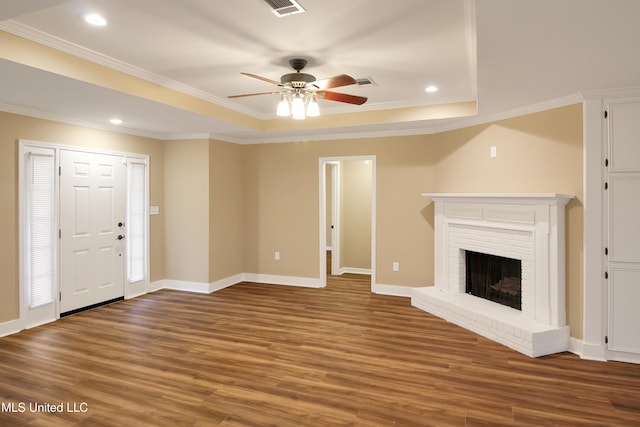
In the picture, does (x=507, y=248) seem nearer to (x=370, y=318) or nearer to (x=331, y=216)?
(x=370, y=318)

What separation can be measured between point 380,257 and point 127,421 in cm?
408

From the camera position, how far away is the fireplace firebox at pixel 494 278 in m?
4.54

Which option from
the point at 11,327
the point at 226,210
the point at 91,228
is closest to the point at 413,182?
the point at 226,210

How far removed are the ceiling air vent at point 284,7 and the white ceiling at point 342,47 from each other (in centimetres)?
5

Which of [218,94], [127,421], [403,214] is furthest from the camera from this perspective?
[403,214]

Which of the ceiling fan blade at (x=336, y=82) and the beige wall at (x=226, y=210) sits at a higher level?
the ceiling fan blade at (x=336, y=82)

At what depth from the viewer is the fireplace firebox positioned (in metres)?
4.54

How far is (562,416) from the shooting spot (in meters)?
2.69

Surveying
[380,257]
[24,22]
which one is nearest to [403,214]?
[380,257]

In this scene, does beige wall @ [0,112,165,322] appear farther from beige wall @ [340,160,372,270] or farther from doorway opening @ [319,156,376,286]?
beige wall @ [340,160,372,270]

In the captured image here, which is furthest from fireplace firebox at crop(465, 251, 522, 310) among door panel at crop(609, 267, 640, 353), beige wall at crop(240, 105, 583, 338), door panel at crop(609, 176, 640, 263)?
door panel at crop(609, 176, 640, 263)

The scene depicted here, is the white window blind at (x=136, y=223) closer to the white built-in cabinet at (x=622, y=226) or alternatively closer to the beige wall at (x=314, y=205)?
the beige wall at (x=314, y=205)

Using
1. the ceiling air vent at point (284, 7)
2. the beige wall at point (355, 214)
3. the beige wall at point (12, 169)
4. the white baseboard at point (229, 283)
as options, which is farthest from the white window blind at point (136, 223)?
the ceiling air vent at point (284, 7)

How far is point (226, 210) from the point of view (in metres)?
6.40
